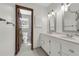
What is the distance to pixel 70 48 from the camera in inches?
66.8

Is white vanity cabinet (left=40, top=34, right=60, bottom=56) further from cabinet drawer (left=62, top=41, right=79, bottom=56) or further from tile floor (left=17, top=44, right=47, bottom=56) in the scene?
tile floor (left=17, top=44, right=47, bottom=56)

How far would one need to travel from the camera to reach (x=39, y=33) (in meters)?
4.85

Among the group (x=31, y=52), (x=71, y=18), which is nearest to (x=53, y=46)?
(x=71, y=18)

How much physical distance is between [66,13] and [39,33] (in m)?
2.18

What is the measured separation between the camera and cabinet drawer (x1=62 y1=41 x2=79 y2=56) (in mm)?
1524

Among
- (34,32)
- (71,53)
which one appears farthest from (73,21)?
(34,32)

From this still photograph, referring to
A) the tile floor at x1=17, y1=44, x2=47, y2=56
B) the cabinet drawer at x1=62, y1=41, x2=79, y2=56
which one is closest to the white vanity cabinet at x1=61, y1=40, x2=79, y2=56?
the cabinet drawer at x1=62, y1=41, x2=79, y2=56

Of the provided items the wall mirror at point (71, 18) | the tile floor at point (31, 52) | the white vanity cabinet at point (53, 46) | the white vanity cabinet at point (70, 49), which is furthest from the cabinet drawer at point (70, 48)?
the tile floor at point (31, 52)

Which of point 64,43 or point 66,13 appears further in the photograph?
point 66,13

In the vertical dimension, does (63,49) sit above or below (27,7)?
below

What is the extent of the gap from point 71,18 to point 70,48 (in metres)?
1.26

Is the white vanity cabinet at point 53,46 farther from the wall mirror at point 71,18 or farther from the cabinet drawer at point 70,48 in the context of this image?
the wall mirror at point 71,18

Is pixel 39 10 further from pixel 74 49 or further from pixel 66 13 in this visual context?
pixel 74 49

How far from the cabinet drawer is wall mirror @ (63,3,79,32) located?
0.84 metres
